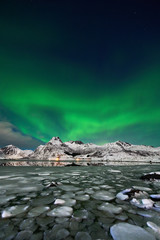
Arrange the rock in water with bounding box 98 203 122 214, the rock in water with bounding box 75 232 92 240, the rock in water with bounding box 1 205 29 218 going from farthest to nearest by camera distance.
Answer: the rock in water with bounding box 98 203 122 214
the rock in water with bounding box 1 205 29 218
the rock in water with bounding box 75 232 92 240

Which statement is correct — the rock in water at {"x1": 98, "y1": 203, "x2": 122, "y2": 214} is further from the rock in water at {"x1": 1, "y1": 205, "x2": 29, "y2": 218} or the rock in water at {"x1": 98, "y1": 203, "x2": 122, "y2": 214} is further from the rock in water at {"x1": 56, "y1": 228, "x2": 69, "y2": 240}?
the rock in water at {"x1": 1, "y1": 205, "x2": 29, "y2": 218}

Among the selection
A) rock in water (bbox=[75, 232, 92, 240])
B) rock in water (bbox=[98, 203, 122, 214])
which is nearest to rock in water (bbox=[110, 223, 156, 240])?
rock in water (bbox=[75, 232, 92, 240])

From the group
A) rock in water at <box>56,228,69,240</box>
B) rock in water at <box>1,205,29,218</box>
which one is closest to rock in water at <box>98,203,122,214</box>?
rock in water at <box>56,228,69,240</box>

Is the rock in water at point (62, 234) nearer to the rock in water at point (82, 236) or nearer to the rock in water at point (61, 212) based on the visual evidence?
the rock in water at point (82, 236)

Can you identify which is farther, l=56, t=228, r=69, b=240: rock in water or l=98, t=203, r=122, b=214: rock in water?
l=98, t=203, r=122, b=214: rock in water

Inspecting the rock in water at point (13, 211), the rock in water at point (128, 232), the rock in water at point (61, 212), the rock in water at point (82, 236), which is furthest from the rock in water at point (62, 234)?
the rock in water at point (13, 211)

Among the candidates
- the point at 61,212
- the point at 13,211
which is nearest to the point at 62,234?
the point at 61,212

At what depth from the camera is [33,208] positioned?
2350 mm

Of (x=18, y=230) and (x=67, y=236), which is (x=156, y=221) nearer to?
(x=67, y=236)

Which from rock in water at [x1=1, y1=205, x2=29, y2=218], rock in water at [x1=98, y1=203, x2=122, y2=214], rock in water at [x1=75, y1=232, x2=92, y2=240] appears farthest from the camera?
rock in water at [x1=98, y1=203, x2=122, y2=214]

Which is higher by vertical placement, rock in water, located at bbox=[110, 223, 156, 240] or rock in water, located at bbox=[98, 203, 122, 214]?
rock in water, located at bbox=[110, 223, 156, 240]

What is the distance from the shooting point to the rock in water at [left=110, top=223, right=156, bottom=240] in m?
1.47

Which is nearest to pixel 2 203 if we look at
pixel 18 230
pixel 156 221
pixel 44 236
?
pixel 18 230

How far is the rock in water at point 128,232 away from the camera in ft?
4.84
